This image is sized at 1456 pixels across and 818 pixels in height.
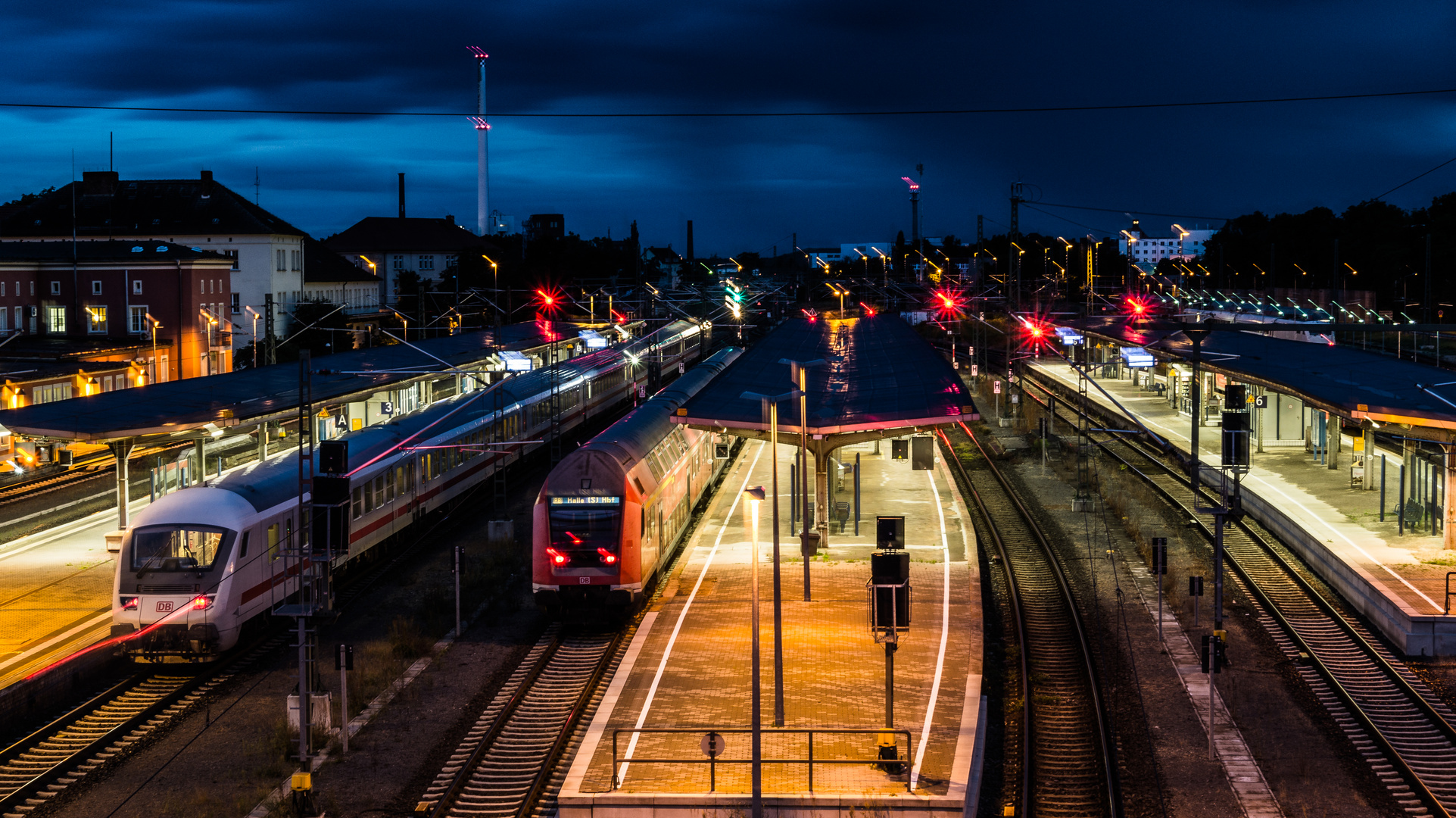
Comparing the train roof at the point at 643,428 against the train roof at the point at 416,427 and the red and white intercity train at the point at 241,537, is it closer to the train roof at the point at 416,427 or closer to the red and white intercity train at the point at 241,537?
the red and white intercity train at the point at 241,537

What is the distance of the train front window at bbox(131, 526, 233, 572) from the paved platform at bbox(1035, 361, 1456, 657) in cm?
1828

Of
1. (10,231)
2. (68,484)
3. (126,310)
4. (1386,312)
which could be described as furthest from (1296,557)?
(10,231)

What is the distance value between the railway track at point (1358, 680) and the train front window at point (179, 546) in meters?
15.9

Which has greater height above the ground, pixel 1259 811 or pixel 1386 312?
pixel 1386 312

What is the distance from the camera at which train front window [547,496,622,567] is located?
21094 mm

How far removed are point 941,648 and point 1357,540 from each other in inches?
480

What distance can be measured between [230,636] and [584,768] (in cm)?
726

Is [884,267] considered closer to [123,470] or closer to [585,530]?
[123,470]

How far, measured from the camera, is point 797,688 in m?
18.5

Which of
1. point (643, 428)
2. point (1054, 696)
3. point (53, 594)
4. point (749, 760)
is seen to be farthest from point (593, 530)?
point (53, 594)

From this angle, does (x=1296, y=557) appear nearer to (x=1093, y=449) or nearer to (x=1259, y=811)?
(x=1259, y=811)

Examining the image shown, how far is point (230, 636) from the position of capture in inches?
771

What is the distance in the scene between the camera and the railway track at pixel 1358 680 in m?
15.7

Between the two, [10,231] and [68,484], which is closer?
[68,484]
